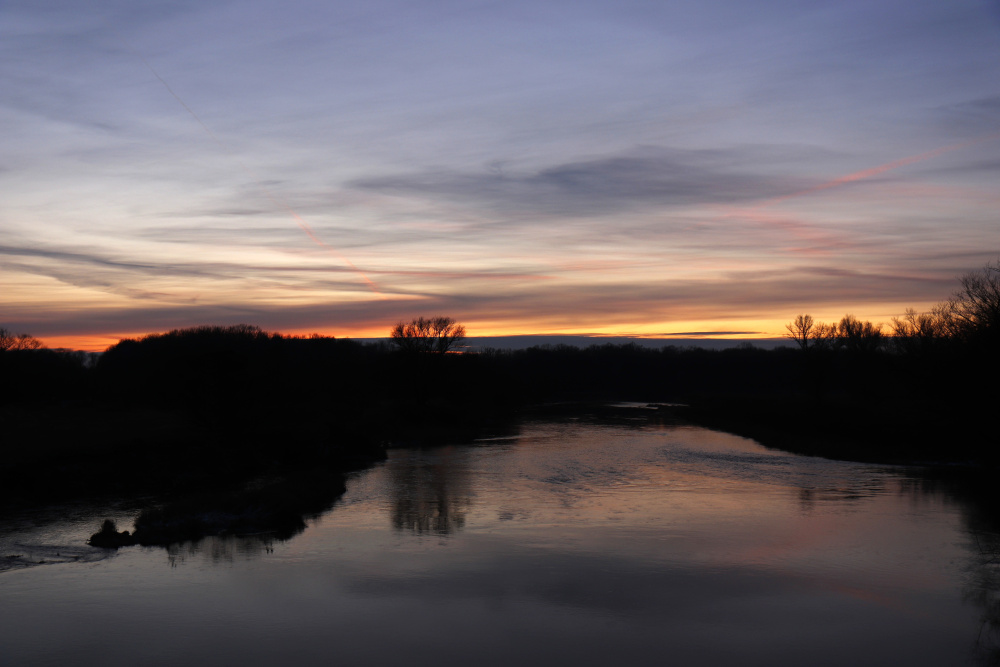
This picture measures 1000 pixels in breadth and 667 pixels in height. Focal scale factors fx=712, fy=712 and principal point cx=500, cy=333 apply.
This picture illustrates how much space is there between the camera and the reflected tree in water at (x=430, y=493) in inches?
784

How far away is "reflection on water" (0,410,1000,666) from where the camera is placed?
35.5 ft

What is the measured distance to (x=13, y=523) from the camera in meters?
19.8

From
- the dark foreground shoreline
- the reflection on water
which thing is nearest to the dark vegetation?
the dark foreground shoreline

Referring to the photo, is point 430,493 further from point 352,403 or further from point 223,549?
point 352,403

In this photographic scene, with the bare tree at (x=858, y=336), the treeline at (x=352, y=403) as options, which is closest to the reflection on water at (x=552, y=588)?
the treeline at (x=352, y=403)

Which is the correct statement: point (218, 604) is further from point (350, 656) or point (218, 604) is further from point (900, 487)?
point (900, 487)

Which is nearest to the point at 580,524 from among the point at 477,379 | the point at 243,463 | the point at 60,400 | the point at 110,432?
the point at 243,463

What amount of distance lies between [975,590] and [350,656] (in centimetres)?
1168

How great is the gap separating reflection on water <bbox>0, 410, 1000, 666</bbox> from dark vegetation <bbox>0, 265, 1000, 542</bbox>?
143 inches

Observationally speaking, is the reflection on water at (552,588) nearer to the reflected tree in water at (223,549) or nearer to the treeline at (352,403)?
the reflected tree in water at (223,549)

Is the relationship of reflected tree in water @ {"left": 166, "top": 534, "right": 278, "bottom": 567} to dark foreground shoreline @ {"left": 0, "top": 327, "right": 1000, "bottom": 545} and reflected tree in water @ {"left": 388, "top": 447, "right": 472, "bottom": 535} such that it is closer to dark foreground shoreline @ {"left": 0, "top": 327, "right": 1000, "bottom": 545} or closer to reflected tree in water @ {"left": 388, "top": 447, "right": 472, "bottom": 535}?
dark foreground shoreline @ {"left": 0, "top": 327, "right": 1000, "bottom": 545}

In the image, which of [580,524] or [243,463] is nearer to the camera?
[580,524]

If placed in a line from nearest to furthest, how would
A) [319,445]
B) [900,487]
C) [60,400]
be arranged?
[900,487], [319,445], [60,400]

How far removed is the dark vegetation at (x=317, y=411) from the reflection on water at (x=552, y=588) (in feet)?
11.9
